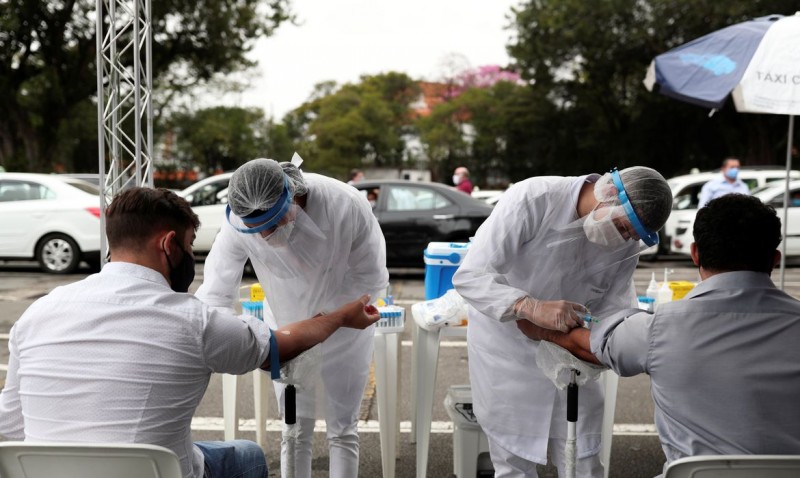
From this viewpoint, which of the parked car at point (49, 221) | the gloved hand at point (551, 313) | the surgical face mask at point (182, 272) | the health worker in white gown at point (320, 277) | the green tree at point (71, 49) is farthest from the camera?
the green tree at point (71, 49)

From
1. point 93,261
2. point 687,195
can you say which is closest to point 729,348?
point 93,261

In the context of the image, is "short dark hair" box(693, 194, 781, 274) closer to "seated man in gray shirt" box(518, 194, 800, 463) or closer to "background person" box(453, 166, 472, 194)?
"seated man in gray shirt" box(518, 194, 800, 463)

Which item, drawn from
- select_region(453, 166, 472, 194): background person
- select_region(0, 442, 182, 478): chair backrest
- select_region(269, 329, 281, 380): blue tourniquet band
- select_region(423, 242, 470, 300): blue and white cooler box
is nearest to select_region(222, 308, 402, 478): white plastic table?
select_region(423, 242, 470, 300): blue and white cooler box

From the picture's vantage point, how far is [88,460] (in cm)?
166

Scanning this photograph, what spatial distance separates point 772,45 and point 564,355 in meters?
3.20

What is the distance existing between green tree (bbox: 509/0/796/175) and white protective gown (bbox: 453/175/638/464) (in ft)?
71.9

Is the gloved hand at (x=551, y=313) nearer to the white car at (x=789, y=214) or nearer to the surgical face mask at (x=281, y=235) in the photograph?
the surgical face mask at (x=281, y=235)

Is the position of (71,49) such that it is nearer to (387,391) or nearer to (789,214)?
(789,214)

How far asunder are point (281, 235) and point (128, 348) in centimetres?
91

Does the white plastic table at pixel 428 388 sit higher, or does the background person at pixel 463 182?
the background person at pixel 463 182

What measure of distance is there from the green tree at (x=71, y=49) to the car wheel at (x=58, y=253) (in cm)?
905

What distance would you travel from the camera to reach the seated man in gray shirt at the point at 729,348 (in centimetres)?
179

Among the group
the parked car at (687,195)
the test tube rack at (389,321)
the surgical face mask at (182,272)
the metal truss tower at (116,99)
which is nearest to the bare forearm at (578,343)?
the surgical face mask at (182,272)

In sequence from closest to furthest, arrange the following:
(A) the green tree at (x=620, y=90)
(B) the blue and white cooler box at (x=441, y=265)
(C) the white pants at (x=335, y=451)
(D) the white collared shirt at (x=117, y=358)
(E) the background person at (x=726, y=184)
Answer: (D) the white collared shirt at (x=117, y=358) < (C) the white pants at (x=335, y=451) < (B) the blue and white cooler box at (x=441, y=265) < (E) the background person at (x=726, y=184) < (A) the green tree at (x=620, y=90)
